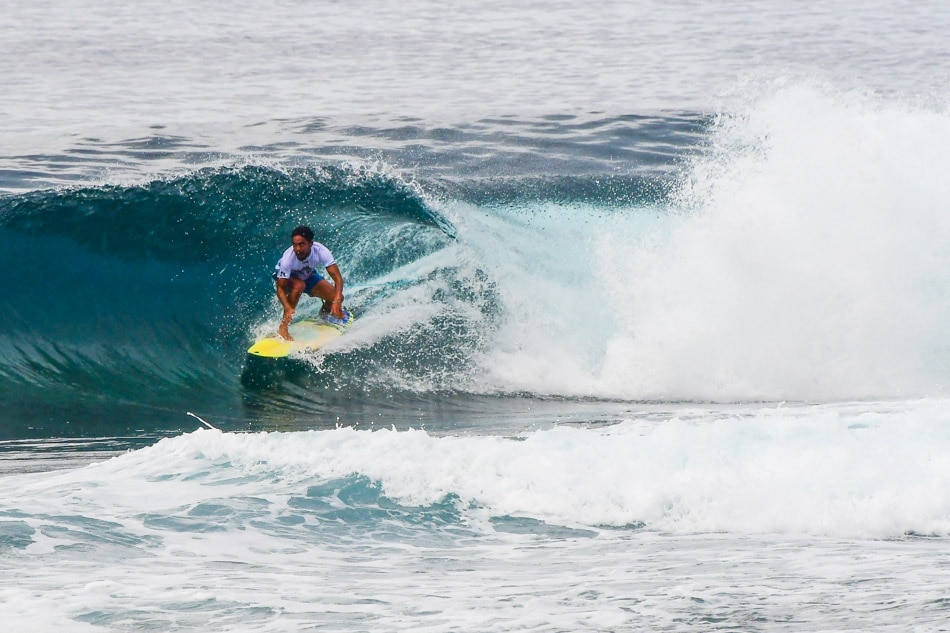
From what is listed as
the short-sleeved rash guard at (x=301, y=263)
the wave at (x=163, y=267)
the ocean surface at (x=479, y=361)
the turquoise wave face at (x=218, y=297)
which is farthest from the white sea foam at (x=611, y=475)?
the short-sleeved rash guard at (x=301, y=263)

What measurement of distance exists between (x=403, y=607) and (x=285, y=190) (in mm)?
10675

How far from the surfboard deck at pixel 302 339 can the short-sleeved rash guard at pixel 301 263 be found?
60cm

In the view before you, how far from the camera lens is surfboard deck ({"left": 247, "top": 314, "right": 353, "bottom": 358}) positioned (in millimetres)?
11461

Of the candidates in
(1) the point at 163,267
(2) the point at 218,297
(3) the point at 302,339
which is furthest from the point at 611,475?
(1) the point at 163,267

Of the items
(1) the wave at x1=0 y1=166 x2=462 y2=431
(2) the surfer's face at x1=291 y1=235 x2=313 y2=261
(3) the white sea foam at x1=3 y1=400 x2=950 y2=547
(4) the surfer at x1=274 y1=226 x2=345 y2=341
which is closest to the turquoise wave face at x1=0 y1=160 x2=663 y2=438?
(1) the wave at x1=0 y1=166 x2=462 y2=431

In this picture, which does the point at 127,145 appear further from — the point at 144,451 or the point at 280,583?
the point at 280,583

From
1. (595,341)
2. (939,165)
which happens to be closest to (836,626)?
(595,341)

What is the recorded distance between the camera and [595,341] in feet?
41.4

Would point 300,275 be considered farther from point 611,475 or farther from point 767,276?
point 767,276

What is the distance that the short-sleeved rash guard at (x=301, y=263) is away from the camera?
11516 millimetres

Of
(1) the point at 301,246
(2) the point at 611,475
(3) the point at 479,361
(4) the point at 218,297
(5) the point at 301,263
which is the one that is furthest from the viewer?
(4) the point at 218,297

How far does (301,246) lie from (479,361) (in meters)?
2.50

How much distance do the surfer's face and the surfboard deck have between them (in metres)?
0.84

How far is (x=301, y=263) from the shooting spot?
11562mm
